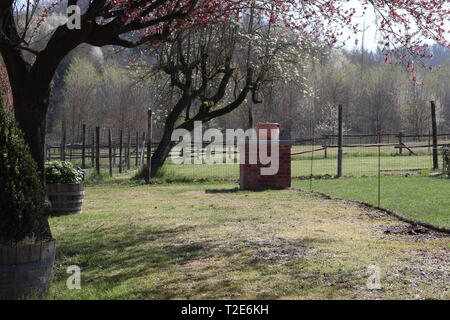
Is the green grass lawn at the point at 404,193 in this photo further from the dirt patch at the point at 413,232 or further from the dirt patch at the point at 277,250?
the dirt patch at the point at 277,250

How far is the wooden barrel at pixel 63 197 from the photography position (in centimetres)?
990

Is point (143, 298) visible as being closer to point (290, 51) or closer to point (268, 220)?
point (268, 220)

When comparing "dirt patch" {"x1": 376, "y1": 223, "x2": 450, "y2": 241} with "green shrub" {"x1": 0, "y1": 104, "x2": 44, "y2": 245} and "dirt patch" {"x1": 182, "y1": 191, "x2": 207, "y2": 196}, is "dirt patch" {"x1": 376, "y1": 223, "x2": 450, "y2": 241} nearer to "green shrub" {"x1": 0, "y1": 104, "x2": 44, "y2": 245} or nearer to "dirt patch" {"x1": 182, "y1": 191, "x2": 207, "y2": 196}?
"green shrub" {"x1": 0, "y1": 104, "x2": 44, "y2": 245}

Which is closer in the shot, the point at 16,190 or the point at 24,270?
the point at 24,270

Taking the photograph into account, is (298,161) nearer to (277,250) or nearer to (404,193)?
(404,193)

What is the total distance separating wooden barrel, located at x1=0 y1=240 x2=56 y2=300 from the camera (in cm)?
434

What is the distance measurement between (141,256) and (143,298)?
1.80 metres

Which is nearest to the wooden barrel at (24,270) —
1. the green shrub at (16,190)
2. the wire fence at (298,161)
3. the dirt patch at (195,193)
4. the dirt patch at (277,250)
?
the green shrub at (16,190)

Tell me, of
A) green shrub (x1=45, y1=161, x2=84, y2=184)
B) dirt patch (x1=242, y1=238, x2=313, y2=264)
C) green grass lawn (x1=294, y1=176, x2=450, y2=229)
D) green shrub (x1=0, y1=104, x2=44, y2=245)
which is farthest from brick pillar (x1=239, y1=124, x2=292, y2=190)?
green shrub (x1=0, y1=104, x2=44, y2=245)

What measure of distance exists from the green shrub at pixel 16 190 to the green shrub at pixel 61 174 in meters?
5.28

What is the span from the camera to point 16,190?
179 inches

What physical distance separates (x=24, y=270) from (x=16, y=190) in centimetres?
70

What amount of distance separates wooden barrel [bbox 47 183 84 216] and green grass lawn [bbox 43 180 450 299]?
38 cm

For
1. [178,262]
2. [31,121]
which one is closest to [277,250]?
[178,262]
